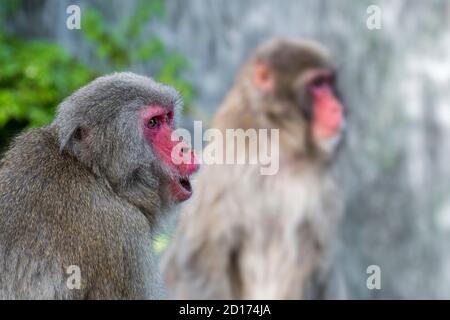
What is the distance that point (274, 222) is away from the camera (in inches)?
247

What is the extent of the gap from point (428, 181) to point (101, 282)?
5685mm

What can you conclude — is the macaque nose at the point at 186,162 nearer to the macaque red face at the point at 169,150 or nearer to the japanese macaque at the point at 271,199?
the macaque red face at the point at 169,150

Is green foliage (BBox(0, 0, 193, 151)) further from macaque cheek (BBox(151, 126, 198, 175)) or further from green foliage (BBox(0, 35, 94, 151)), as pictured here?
macaque cheek (BBox(151, 126, 198, 175))

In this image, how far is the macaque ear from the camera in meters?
6.44

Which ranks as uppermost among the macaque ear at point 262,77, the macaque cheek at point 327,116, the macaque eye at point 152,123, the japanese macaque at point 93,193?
the macaque ear at point 262,77

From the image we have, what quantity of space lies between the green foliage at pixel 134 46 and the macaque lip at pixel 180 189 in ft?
11.2

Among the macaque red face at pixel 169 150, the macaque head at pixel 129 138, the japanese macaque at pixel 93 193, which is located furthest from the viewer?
the macaque red face at pixel 169 150

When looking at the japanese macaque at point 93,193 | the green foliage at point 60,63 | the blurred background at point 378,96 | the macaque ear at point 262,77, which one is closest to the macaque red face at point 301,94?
the macaque ear at point 262,77

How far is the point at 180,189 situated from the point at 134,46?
408 centimetres

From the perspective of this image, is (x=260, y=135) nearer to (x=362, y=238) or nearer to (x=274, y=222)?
(x=274, y=222)

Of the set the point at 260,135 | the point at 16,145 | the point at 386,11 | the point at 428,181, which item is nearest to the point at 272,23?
the point at 386,11

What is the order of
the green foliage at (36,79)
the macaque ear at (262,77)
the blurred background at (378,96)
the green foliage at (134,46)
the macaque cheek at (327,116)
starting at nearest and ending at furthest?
the macaque cheek at (327,116) < the macaque ear at (262,77) < the green foliage at (36,79) < the green foliage at (134,46) < the blurred background at (378,96)

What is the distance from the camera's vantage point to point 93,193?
365cm

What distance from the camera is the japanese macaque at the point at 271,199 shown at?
242 inches
